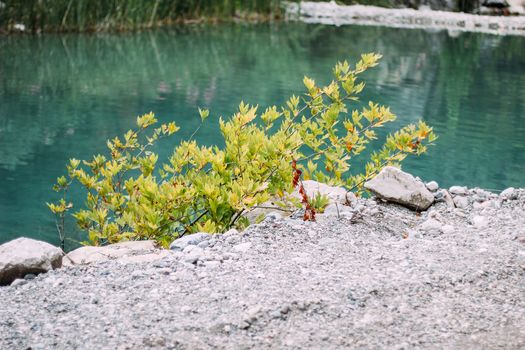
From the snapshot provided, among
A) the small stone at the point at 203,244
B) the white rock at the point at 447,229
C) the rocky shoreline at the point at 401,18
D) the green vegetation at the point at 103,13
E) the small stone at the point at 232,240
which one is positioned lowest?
the rocky shoreline at the point at 401,18

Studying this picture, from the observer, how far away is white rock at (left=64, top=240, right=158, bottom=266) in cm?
352

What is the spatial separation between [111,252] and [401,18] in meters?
21.5

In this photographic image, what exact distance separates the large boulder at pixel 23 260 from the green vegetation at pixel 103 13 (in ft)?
38.9

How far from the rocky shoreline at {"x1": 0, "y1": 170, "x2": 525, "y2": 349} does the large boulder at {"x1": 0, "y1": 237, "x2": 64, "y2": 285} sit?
8 cm

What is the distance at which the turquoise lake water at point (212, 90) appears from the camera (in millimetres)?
6941

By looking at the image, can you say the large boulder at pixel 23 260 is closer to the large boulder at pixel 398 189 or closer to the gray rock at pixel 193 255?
the gray rock at pixel 193 255

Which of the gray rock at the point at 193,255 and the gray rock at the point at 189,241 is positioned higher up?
the gray rock at the point at 193,255

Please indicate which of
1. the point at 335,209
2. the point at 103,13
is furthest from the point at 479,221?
the point at 103,13

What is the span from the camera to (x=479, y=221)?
153 inches

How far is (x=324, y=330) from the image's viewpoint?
2.59 meters

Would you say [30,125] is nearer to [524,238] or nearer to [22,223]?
[22,223]

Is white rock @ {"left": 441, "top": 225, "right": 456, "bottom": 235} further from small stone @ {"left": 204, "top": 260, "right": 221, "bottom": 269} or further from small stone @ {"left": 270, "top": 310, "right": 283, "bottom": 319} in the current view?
small stone @ {"left": 270, "top": 310, "right": 283, "bottom": 319}

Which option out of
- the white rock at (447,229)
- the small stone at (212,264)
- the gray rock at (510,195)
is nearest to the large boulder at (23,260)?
the small stone at (212,264)

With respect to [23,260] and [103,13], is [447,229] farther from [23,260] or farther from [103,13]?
[103,13]
